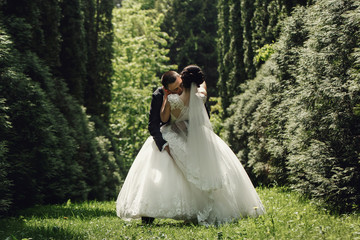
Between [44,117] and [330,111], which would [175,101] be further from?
[44,117]

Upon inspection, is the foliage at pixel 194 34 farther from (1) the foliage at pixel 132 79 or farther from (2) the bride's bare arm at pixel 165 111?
(2) the bride's bare arm at pixel 165 111

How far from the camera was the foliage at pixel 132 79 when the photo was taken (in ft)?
75.2

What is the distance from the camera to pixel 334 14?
19.2 feet

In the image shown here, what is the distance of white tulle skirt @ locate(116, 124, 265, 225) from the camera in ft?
17.4

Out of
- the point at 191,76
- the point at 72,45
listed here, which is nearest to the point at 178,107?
the point at 191,76

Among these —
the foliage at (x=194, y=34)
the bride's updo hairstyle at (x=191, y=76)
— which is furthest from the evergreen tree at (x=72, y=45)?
the foliage at (x=194, y=34)

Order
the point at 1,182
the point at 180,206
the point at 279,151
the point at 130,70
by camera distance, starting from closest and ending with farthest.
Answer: the point at 180,206 < the point at 1,182 < the point at 279,151 < the point at 130,70

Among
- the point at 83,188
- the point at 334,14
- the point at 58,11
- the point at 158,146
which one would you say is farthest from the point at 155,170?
the point at 58,11

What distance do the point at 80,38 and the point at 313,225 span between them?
11.0 meters

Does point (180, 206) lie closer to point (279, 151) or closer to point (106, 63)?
point (279, 151)

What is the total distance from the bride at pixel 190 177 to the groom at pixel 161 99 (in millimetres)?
92

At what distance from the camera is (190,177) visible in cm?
544

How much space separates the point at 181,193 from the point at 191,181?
20 cm

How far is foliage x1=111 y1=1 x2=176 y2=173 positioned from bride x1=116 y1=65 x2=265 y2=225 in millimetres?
16025
